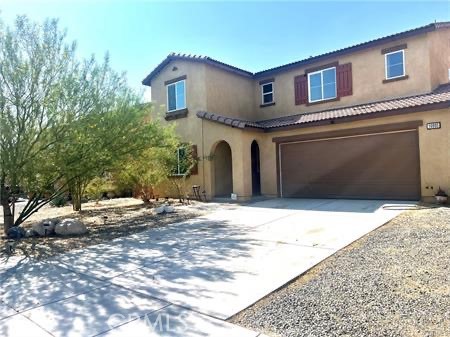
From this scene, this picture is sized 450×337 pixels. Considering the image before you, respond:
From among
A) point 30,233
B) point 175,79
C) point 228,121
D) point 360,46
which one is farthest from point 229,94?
point 30,233

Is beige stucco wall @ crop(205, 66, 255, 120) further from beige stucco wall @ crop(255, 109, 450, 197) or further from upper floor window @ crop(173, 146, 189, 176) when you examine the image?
beige stucco wall @ crop(255, 109, 450, 197)

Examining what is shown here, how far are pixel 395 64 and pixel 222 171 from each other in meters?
9.89

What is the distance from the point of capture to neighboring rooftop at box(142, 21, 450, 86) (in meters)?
14.5

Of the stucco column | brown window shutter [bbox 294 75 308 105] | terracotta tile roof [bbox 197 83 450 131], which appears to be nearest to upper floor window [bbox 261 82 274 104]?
brown window shutter [bbox 294 75 308 105]

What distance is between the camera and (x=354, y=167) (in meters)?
14.2

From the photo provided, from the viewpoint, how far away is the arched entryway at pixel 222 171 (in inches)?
707

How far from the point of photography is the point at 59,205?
1814cm

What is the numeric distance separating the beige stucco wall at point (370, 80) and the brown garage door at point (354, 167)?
9.59 ft

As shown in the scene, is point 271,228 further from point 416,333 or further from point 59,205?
point 59,205

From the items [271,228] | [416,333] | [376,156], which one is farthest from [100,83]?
[376,156]

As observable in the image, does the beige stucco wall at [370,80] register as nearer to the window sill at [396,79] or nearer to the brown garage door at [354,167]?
the window sill at [396,79]

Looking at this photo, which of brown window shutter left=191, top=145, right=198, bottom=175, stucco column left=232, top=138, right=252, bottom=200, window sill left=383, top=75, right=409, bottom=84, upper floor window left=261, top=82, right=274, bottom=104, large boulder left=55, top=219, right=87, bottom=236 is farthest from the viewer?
upper floor window left=261, top=82, right=274, bottom=104

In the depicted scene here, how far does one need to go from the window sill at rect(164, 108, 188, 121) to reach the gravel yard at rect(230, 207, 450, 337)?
13.4m

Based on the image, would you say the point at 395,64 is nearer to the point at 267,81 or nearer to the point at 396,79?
the point at 396,79
